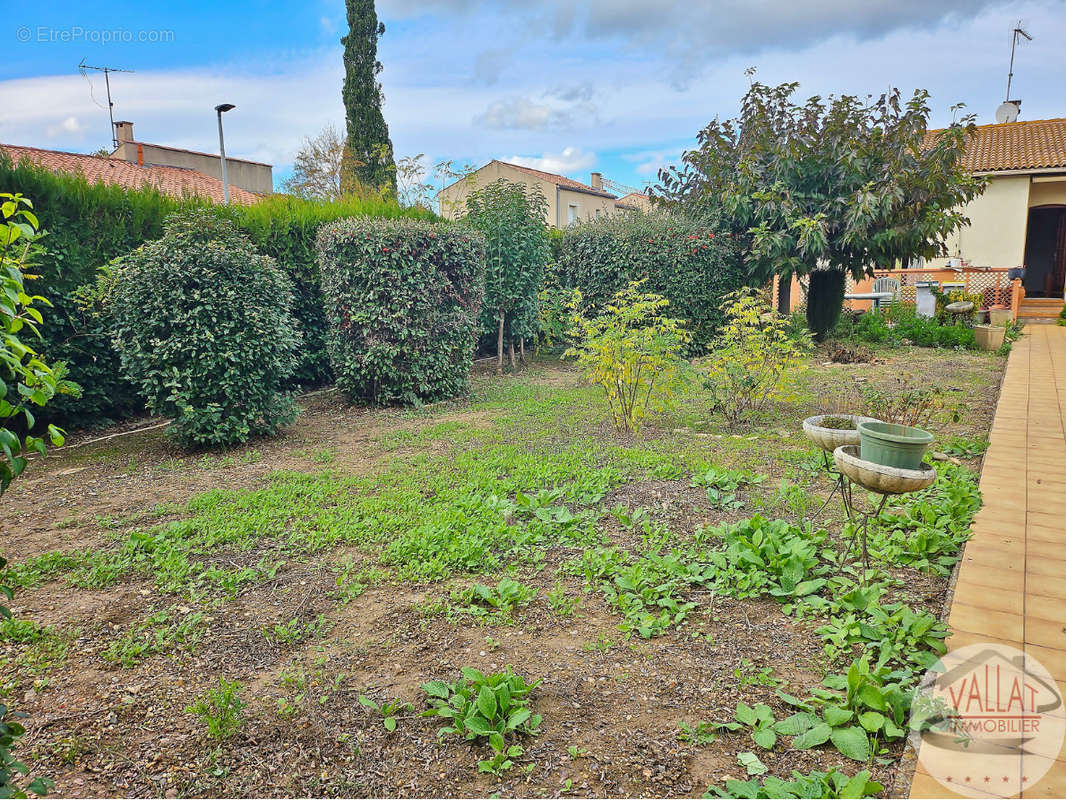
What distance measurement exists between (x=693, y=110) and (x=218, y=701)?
12.9m

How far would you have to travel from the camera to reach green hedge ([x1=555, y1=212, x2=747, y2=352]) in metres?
Answer: 10.9

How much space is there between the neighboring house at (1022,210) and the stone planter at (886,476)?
18.2 metres

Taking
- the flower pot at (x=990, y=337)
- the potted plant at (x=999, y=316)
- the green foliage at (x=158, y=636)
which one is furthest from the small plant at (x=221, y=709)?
the potted plant at (x=999, y=316)

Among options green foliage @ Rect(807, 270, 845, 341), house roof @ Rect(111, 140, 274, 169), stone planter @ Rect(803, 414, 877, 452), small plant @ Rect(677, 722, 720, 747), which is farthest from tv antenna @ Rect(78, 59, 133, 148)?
small plant @ Rect(677, 722, 720, 747)

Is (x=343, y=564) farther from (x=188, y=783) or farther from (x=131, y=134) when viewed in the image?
(x=131, y=134)

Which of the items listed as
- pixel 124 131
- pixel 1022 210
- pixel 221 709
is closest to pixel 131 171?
pixel 124 131

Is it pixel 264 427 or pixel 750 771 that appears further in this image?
pixel 264 427

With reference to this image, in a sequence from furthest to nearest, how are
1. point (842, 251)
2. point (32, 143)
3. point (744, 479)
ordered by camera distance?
point (32, 143)
point (842, 251)
point (744, 479)

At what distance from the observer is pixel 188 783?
6.63 feet

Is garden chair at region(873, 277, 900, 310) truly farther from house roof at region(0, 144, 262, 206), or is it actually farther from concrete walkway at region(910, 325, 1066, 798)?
Answer: house roof at region(0, 144, 262, 206)

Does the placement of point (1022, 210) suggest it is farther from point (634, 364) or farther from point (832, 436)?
point (832, 436)

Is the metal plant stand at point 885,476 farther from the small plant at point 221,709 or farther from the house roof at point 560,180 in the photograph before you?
the house roof at point 560,180

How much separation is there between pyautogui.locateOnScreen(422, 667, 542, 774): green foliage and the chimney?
28241mm

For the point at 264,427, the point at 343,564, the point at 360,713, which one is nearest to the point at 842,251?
the point at 264,427
